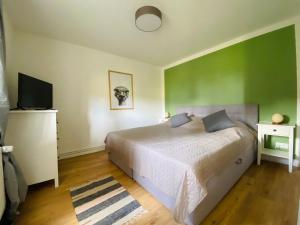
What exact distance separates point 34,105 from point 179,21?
2.47 m

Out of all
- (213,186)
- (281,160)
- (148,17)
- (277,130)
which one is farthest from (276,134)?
(148,17)

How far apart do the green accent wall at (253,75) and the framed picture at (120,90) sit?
162cm

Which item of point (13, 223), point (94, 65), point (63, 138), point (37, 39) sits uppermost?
point (37, 39)

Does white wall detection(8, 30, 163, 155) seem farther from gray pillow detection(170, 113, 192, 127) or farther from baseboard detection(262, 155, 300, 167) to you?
baseboard detection(262, 155, 300, 167)

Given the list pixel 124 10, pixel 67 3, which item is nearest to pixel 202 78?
pixel 124 10

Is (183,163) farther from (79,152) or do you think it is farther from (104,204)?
(79,152)

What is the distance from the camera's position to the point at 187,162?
3.82 ft

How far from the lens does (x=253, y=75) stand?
2531 mm

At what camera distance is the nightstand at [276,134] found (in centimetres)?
196

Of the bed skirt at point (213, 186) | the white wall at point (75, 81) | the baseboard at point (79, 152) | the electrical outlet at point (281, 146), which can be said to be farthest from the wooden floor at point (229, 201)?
the white wall at point (75, 81)

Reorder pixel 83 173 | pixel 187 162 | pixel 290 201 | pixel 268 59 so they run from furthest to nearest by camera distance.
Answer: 1. pixel 268 59
2. pixel 83 173
3. pixel 290 201
4. pixel 187 162

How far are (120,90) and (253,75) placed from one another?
2.87 metres

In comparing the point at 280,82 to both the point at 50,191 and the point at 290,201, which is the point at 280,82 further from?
the point at 50,191

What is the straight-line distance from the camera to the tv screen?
169cm
